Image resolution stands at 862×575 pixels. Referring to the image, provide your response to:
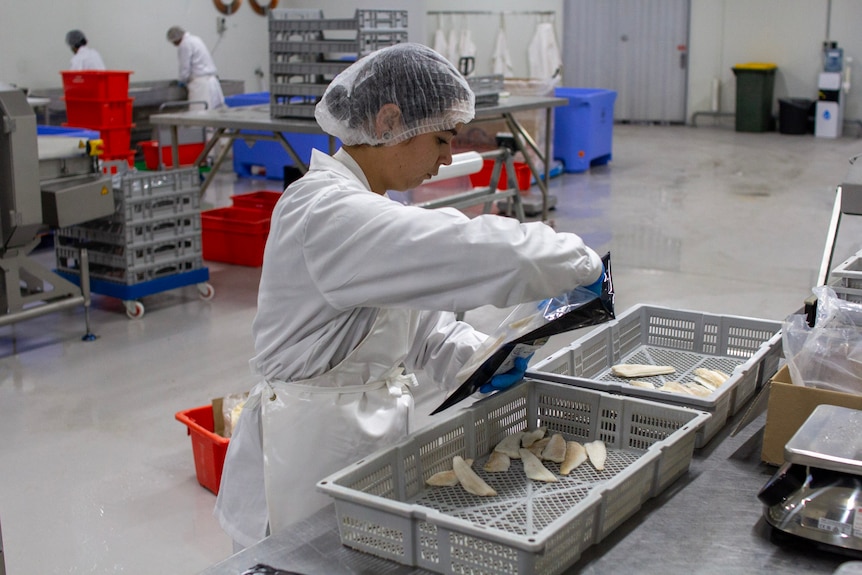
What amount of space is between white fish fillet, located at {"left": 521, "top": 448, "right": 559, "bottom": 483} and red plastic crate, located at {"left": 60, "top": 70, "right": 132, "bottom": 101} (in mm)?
7006

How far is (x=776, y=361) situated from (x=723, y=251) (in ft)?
14.1

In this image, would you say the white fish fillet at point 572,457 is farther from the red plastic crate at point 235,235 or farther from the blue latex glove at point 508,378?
the red plastic crate at point 235,235

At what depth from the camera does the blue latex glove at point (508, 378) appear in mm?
1671

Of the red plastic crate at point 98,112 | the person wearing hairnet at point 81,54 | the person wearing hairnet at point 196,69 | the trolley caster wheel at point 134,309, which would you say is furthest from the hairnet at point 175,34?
the trolley caster wheel at point 134,309

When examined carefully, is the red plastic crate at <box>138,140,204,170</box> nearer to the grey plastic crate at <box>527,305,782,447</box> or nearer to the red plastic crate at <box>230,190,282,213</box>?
the red plastic crate at <box>230,190,282,213</box>

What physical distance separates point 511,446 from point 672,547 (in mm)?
365

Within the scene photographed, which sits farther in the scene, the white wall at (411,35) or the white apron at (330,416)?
the white wall at (411,35)

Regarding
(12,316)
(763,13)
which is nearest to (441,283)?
(12,316)

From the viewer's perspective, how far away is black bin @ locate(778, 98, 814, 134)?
36.9 ft

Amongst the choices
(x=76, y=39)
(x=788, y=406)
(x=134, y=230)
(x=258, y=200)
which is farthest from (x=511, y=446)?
(x=76, y=39)

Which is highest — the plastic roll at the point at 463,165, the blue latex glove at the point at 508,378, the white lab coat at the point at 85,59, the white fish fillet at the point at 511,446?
the white lab coat at the point at 85,59

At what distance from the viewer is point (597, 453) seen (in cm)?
158

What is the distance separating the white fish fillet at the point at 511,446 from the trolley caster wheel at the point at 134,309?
141 inches

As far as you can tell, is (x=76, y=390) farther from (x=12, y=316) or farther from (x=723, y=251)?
(x=723, y=251)
